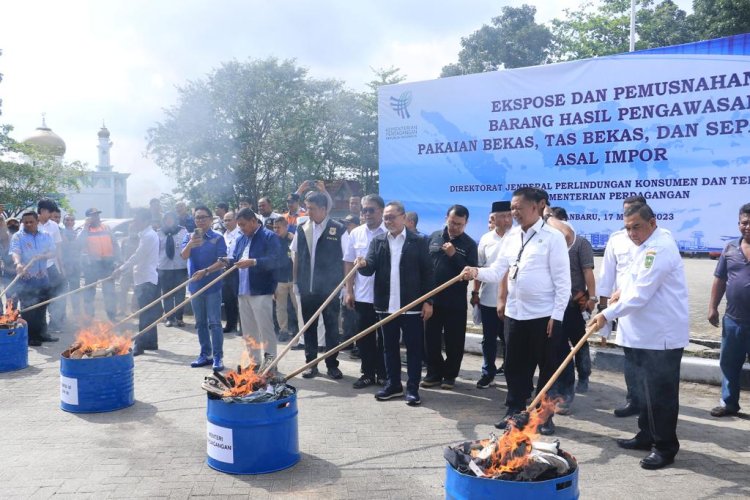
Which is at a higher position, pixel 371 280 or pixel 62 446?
pixel 371 280

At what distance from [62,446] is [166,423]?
0.87 meters

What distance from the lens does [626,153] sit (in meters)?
7.28

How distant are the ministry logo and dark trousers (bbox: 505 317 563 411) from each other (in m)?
4.92

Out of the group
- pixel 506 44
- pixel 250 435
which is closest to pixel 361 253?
pixel 250 435

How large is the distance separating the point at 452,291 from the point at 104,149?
70.7 meters

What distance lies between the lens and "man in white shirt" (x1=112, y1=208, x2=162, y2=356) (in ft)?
27.5

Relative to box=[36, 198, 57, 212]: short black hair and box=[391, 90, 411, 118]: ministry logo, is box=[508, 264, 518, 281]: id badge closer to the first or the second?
box=[391, 90, 411, 118]: ministry logo

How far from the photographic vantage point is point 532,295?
496 centimetres

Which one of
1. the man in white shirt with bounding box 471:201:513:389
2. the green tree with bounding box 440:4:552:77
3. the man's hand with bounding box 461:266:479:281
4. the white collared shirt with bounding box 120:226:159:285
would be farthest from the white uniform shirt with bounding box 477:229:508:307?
the green tree with bounding box 440:4:552:77

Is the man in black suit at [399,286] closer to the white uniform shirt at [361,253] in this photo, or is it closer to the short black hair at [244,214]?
the white uniform shirt at [361,253]

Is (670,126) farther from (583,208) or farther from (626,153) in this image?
(583,208)

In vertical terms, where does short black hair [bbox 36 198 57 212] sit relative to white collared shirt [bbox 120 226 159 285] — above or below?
above

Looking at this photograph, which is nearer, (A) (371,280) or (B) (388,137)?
(A) (371,280)

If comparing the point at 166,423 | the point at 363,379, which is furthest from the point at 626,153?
the point at 166,423
